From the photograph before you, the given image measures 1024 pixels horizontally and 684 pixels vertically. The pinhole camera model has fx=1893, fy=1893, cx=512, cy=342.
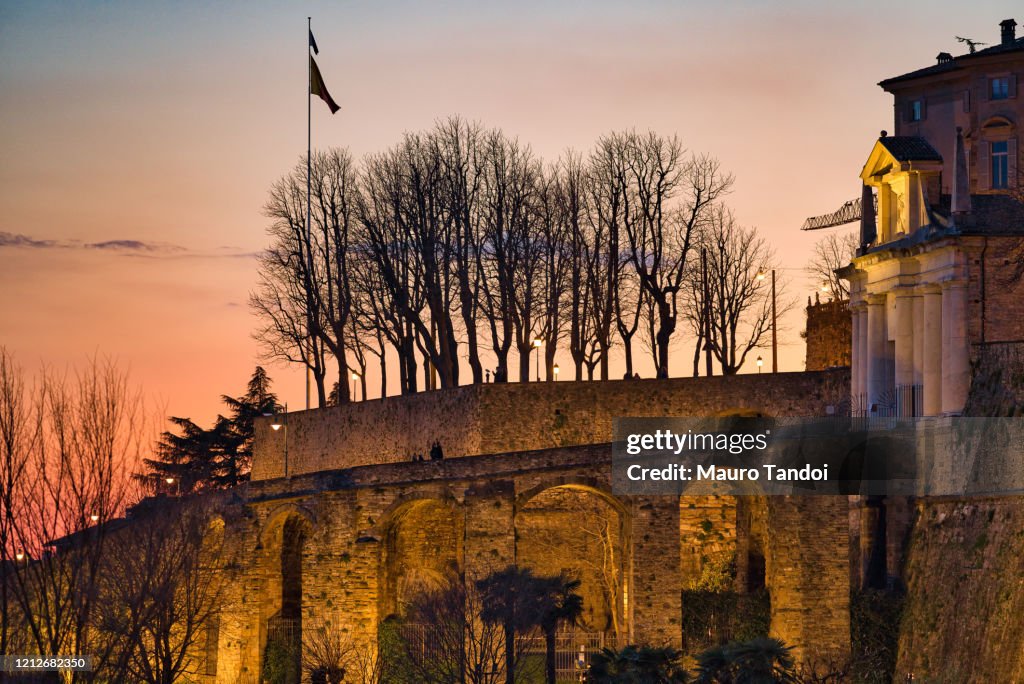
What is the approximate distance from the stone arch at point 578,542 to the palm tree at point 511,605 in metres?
6.54

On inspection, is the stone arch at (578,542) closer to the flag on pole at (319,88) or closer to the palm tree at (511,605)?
the palm tree at (511,605)

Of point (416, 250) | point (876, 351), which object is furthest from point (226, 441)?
point (876, 351)

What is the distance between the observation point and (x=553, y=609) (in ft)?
136

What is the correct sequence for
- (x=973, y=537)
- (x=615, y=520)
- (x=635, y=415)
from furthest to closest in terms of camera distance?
(x=635, y=415) < (x=615, y=520) < (x=973, y=537)

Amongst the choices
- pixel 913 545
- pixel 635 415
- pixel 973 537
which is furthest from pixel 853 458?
pixel 635 415

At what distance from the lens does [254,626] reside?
163 feet

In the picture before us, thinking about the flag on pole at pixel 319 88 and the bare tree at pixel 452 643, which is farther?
the flag on pole at pixel 319 88

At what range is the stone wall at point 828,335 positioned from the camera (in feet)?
183

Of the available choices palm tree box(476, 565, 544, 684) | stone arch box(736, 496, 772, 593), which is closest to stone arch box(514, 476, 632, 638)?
stone arch box(736, 496, 772, 593)

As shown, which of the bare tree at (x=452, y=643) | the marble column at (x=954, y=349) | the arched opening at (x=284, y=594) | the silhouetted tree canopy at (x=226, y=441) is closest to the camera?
the bare tree at (x=452, y=643)

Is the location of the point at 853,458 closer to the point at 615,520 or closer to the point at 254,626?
the point at 615,520

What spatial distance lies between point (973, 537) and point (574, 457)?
1005 centimetres

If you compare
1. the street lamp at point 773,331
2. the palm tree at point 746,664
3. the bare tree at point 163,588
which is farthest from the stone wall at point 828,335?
the palm tree at point 746,664

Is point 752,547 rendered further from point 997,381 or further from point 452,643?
point 452,643
